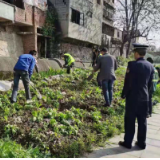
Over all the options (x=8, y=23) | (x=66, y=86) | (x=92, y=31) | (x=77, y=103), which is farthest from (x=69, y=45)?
(x=77, y=103)

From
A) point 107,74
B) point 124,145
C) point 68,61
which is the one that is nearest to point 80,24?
point 68,61

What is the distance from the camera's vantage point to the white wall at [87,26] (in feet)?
61.2

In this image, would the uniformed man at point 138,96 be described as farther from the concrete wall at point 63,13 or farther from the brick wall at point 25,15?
the concrete wall at point 63,13

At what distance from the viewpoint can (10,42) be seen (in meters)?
15.0

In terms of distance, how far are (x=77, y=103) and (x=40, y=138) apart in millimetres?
2497

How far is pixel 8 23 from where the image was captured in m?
13.9

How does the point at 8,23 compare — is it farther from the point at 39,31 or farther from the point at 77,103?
the point at 77,103

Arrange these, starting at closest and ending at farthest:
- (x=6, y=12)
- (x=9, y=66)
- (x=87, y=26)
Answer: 1. (x=9, y=66)
2. (x=6, y=12)
3. (x=87, y=26)

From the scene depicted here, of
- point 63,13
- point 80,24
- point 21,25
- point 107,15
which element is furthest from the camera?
point 107,15

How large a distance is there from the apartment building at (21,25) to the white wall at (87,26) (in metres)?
3.05

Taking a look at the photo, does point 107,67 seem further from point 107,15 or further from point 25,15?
point 107,15

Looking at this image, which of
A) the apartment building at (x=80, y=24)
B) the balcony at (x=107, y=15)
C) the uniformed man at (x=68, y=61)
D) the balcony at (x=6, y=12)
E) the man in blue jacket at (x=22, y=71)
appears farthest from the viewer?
the balcony at (x=107, y=15)

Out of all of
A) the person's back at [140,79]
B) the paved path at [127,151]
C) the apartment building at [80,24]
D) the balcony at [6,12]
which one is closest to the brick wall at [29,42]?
the balcony at [6,12]

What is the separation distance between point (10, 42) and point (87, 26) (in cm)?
926
